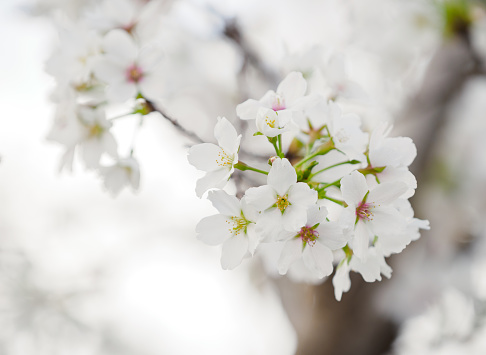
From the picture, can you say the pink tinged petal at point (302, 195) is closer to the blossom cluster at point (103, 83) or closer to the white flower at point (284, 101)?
the white flower at point (284, 101)

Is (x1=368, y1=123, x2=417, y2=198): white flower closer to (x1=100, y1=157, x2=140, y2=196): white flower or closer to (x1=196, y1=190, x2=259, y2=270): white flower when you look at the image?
(x1=196, y1=190, x2=259, y2=270): white flower

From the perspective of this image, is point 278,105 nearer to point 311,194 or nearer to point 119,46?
point 311,194

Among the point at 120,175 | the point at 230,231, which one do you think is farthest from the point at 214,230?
the point at 120,175

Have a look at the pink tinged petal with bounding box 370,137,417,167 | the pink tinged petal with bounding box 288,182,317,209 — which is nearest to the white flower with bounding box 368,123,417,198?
the pink tinged petal with bounding box 370,137,417,167

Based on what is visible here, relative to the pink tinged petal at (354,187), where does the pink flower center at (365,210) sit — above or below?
below

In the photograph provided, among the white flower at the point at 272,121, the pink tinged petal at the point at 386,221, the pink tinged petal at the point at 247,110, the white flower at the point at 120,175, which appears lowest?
the white flower at the point at 120,175

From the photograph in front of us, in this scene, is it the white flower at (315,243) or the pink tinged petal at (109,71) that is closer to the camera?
the white flower at (315,243)

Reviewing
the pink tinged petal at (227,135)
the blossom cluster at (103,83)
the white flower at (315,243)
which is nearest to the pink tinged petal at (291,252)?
the white flower at (315,243)

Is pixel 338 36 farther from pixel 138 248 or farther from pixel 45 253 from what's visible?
pixel 45 253
